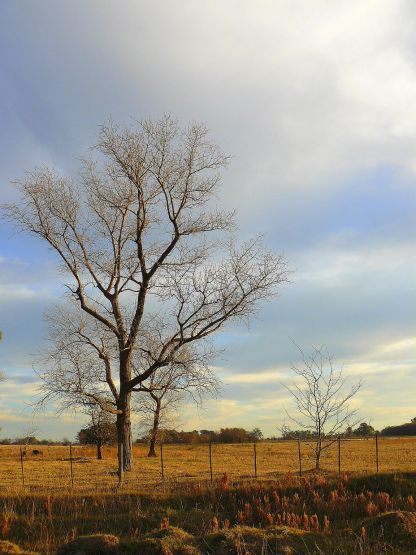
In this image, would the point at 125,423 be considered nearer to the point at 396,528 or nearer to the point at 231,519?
the point at 231,519

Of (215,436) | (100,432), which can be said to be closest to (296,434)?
(100,432)

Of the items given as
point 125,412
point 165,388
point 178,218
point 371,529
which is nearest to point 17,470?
point 125,412

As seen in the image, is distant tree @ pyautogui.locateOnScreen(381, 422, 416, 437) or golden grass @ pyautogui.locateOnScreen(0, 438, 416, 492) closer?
golden grass @ pyautogui.locateOnScreen(0, 438, 416, 492)

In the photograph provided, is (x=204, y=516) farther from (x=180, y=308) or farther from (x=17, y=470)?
(x=17, y=470)

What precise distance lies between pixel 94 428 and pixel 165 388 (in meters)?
29.0

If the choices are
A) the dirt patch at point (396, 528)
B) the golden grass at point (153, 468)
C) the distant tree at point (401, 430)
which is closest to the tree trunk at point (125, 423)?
the golden grass at point (153, 468)

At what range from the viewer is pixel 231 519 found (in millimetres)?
10969

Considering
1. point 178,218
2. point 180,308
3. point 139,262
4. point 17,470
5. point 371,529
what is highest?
point 178,218

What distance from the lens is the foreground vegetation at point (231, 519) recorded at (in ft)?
23.3

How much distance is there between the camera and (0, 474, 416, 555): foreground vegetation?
7090mm

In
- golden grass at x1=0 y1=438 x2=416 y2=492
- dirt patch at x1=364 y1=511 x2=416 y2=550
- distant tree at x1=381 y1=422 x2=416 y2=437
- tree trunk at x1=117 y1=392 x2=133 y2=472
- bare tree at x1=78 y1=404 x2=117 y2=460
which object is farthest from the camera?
distant tree at x1=381 y1=422 x2=416 y2=437

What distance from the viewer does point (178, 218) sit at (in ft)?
98.4

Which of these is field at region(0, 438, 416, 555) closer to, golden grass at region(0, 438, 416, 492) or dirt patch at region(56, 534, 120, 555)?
dirt patch at region(56, 534, 120, 555)

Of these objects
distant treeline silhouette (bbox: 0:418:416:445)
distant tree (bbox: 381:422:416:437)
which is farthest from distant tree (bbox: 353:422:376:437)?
distant tree (bbox: 381:422:416:437)
